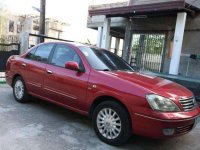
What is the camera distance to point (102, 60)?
552 cm

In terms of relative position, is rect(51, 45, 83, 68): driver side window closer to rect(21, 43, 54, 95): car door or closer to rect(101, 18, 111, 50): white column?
rect(21, 43, 54, 95): car door

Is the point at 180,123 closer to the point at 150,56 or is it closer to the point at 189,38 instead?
the point at 189,38

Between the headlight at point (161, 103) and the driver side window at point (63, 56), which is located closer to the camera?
the headlight at point (161, 103)

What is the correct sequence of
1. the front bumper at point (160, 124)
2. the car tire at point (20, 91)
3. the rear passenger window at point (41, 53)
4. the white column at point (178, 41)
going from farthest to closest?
the white column at point (178, 41) < the car tire at point (20, 91) < the rear passenger window at point (41, 53) < the front bumper at point (160, 124)

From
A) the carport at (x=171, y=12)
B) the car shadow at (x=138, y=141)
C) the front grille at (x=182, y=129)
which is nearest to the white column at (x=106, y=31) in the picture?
the carport at (x=171, y=12)

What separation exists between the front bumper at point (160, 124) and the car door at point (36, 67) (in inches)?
102

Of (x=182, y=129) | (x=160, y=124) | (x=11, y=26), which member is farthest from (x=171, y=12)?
(x=11, y=26)

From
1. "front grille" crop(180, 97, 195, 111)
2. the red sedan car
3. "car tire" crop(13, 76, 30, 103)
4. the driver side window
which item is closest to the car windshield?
the red sedan car

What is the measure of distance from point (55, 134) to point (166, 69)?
7631 mm

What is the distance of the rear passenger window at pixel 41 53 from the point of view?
20.2ft

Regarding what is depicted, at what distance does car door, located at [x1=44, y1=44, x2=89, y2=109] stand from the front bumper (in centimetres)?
124

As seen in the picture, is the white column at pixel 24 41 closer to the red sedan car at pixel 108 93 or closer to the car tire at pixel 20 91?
the car tire at pixel 20 91

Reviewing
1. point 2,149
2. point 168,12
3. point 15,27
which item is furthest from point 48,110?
point 15,27

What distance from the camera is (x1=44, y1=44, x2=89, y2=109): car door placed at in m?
5.12
